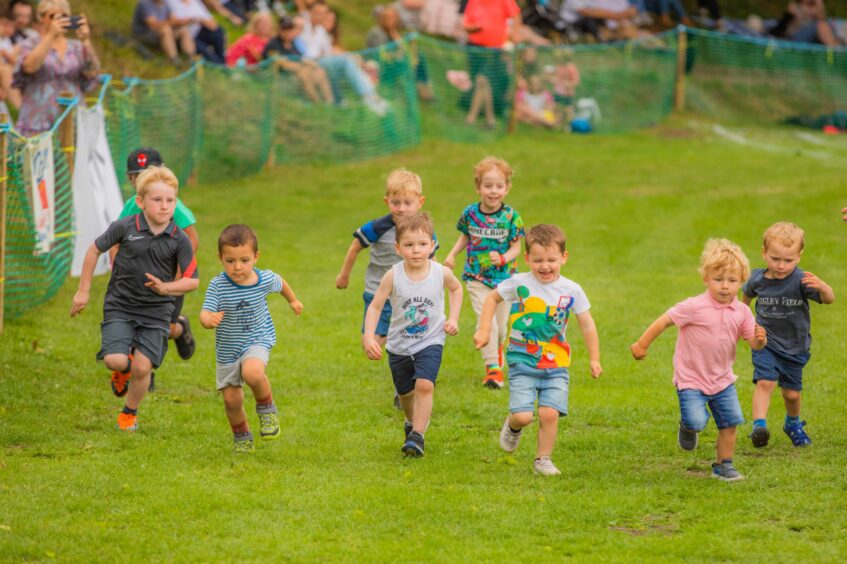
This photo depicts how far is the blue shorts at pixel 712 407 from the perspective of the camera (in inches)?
297

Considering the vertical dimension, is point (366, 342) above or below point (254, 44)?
above

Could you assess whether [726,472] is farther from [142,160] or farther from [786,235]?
[142,160]

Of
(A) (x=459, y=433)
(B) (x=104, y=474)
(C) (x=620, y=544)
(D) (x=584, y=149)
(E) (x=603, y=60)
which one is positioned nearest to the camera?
(C) (x=620, y=544)

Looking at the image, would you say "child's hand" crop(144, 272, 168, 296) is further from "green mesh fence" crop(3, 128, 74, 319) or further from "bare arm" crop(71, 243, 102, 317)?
"green mesh fence" crop(3, 128, 74, 319)

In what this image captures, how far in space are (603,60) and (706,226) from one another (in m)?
7.67

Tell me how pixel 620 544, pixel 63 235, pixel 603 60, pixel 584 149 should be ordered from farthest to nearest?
pixel 603 60 → pixel 584 149 → pixel 63 235 → pixel 620 544

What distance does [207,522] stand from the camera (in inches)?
268

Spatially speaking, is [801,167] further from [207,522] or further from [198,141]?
[207,522]

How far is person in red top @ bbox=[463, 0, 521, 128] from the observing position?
861 inches

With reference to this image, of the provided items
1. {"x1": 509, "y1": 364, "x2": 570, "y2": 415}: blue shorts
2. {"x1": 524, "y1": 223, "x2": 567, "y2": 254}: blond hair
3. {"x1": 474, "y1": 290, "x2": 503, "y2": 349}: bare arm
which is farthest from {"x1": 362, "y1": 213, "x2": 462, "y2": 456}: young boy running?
{"x1": 524, "y1": 223, "x2": 567, "y2": 254}: blond hair

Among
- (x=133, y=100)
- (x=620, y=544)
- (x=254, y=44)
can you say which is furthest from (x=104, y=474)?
(x=254, y=44)

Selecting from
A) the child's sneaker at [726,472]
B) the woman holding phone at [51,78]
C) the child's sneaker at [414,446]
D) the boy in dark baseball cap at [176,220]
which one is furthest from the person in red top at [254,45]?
the child's sneaker at [726,472]

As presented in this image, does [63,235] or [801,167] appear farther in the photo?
[801,167]

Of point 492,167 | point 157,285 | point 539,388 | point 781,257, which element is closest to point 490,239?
point 492,167
